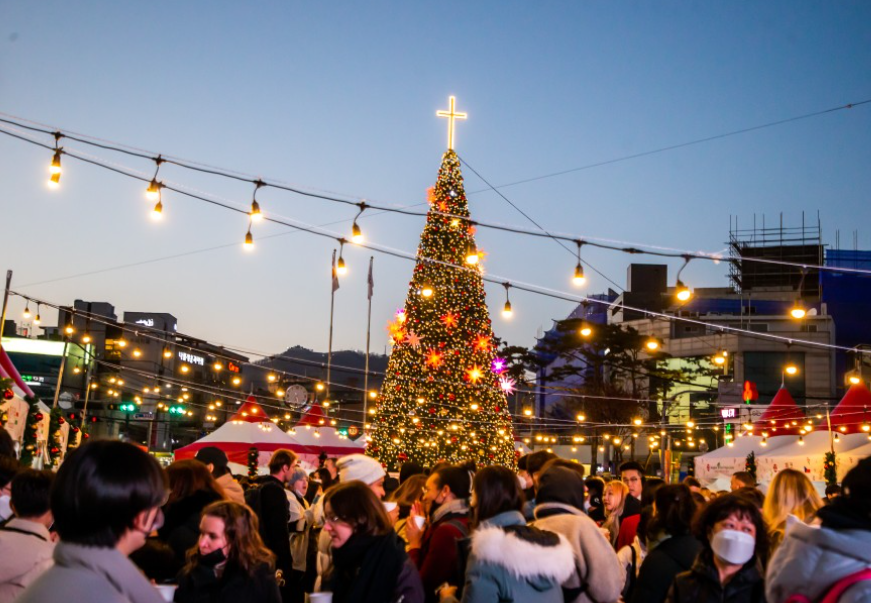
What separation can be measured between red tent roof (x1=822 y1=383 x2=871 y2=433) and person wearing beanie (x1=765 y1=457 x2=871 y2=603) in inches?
944

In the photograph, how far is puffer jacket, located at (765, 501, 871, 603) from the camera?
2926 mm

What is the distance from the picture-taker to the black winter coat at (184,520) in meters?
5.98

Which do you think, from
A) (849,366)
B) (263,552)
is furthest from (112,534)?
(849,366)

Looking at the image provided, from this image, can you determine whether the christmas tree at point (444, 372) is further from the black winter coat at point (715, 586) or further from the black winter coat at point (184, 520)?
the black winter coat at point (715, 586)

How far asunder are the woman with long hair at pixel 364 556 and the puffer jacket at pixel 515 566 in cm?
36

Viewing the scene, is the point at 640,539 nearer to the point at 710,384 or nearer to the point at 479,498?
the point at 479,498

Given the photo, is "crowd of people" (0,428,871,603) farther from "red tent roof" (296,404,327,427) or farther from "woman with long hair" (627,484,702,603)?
"red tent roof" (296,404,327,427)

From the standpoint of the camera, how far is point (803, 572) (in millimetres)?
3051

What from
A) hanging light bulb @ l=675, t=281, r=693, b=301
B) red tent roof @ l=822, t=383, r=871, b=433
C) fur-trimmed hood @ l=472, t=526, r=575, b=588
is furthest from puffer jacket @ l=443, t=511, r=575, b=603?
red tent roof @ l=822, t=383, r=871, b=433

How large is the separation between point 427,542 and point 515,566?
172cm

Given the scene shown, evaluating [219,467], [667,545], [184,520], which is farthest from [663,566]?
[219,467]

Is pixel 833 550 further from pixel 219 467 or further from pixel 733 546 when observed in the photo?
pixel 219 467

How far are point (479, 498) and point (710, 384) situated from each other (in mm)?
52055

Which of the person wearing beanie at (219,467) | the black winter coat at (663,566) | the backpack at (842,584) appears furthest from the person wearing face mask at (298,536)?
the backpack at (842,584)
